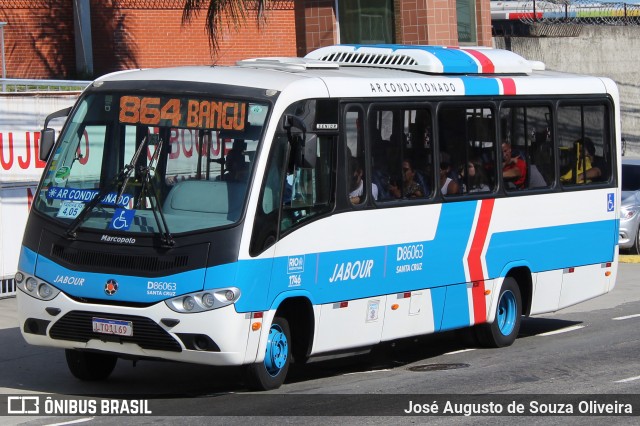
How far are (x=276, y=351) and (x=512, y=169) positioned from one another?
170 inches

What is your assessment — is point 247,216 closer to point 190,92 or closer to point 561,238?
point 190,92

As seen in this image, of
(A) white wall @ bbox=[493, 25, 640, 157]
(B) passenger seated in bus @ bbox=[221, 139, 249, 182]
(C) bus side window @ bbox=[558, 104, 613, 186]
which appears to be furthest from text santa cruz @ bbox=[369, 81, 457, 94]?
(A) white wall @ bbox=[493, 25, 640, 157]

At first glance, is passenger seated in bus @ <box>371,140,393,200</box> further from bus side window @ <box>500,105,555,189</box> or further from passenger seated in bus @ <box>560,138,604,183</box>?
passenger seated in bus @ <box>560,138,604,183</box>

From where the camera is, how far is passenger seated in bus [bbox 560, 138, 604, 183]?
14.5m

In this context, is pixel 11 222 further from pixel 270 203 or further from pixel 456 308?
pixel 270 203

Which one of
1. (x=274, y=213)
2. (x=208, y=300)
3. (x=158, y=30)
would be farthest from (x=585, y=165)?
(x=158, y=30)

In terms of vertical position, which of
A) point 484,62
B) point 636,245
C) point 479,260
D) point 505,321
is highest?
point 484,62

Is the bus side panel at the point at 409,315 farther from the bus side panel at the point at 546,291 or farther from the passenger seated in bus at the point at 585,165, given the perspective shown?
the passenger seated in bus at the point at 585,165

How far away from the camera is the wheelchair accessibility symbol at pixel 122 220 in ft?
33.4

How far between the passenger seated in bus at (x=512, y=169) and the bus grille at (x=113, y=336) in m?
5.04

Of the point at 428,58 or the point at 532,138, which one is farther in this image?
the point at 532,138

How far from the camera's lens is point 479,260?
12.9 meters

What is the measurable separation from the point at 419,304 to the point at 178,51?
1557 cm

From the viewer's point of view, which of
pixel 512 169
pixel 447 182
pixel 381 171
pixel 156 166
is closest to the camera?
pixel 156 166
